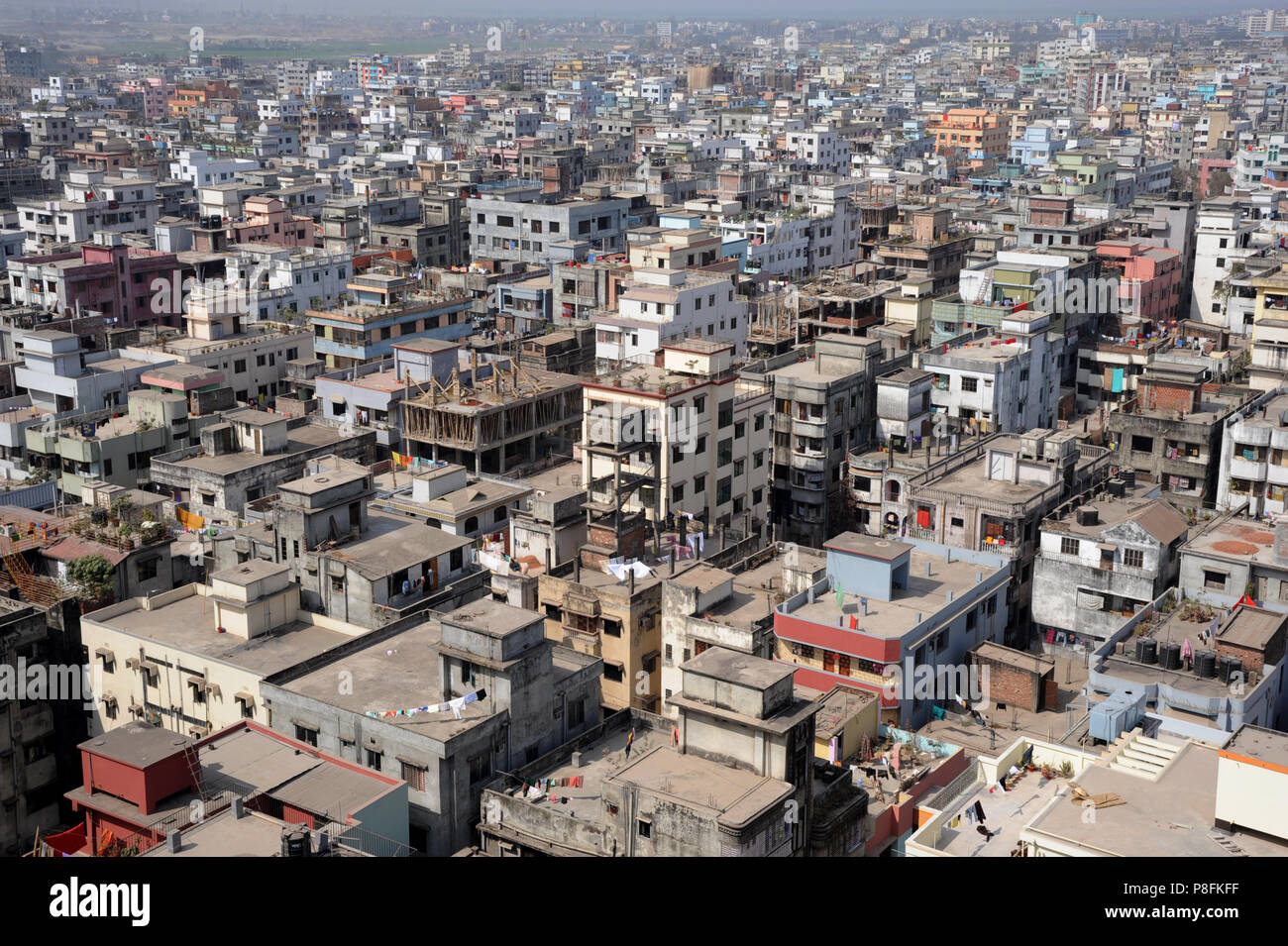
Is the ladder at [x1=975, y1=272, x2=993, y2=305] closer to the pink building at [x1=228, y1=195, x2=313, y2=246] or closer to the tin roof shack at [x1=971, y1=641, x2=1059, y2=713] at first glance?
the tin roof shack at [x1=971, y1=641, x2=1059, y2=713]

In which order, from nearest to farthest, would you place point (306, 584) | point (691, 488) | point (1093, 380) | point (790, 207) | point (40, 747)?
point (40, 747) < point (306, 584) < point (691, 488) < point (1093, 380) < point (790, 207)

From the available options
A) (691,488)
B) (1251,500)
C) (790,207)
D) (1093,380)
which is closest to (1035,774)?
(691,488)

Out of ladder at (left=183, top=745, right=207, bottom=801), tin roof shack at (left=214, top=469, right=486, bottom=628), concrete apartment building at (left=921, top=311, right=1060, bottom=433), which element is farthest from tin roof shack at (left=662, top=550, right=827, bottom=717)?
concrete apartment building at (left=921, top=311, right=1060, bottom=433)

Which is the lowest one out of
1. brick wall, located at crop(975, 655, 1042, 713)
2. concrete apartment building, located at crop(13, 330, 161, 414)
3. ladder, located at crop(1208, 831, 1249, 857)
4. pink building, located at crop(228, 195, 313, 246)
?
brick wall, located at crop(975, 655, 1042, 713)

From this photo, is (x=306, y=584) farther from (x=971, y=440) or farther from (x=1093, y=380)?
(x=1093, y=380)

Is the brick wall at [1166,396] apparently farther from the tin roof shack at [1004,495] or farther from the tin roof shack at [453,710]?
the tin roof shack at [453,710]

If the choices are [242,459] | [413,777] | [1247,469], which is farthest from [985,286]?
[413,777]

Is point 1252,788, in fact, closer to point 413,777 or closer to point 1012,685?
point 1012,685
